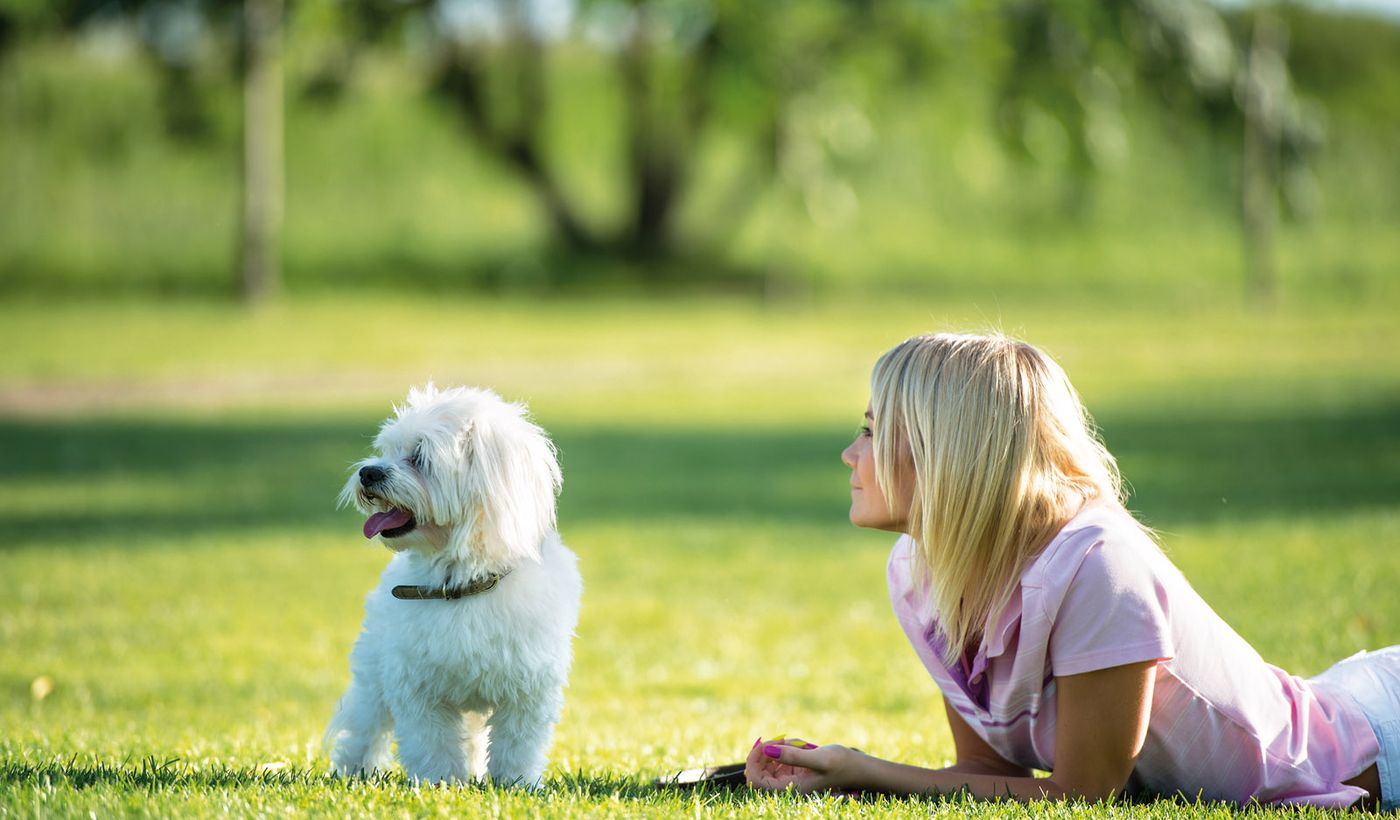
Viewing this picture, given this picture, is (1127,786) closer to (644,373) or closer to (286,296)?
(644,373)

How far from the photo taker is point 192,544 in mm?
11008

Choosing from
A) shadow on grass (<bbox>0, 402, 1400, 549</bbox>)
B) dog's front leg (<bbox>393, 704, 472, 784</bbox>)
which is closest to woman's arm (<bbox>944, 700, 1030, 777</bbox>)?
dog's front leg (<bbox>393, 704, 472, 784</bbox>)

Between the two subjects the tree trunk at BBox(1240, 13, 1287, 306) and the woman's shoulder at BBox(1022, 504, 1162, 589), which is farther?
the tree trunk at BBox(1240, 13, 1287, 306)

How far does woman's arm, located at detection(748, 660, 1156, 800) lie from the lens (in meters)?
3.62

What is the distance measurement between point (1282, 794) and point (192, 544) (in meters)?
8.99

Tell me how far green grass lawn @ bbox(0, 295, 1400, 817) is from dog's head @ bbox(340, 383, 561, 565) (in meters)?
0.75

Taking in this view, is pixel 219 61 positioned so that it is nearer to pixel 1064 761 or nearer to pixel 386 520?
pixel 386 520

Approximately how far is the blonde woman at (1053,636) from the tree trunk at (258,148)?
2675 cm

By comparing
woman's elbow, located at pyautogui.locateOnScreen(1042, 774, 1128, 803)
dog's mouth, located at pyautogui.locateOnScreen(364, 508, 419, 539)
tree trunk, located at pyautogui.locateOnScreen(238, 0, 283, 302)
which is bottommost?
woman's elbow, located at pyautogui.locateOnScreen(1042, 774, 1128, 803)

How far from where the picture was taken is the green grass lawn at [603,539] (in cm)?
519

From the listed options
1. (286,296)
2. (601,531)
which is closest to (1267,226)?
(286,296)

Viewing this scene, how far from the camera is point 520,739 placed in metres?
4.29

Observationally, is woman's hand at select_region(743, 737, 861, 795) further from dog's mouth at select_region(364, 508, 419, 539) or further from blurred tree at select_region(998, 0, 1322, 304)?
blurred tree at select_region(998, 0, 1322, 304)

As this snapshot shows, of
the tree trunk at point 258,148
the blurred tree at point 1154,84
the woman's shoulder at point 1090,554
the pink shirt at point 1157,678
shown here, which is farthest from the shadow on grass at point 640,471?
the blurred tree at point 1154,84
